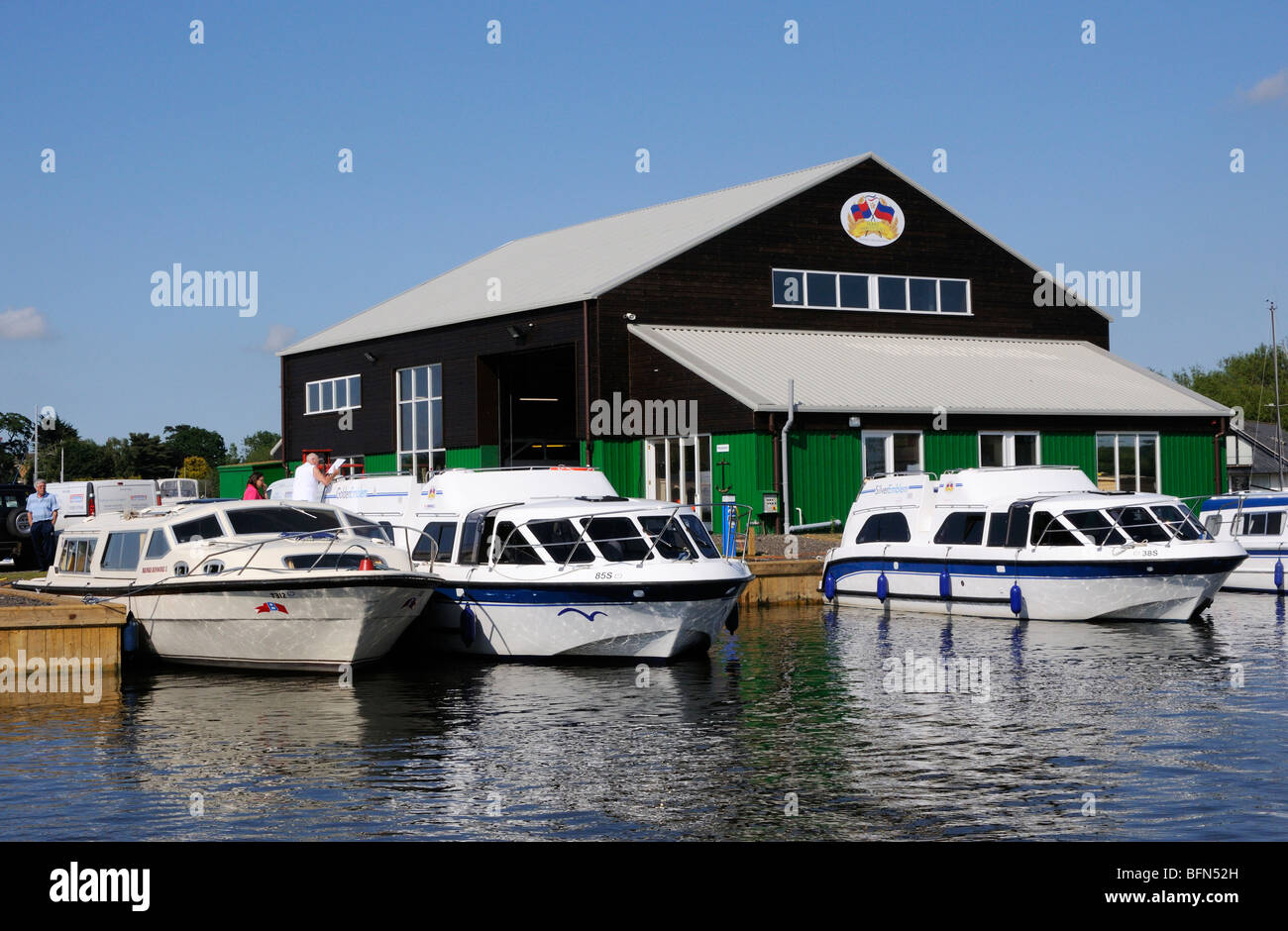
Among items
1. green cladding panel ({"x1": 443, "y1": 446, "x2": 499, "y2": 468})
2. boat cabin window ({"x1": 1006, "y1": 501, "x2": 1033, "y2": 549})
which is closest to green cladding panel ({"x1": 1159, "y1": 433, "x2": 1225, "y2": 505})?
boat cabin window ({"x1": 1006, "y1": 501, "x2": 1033, "y2": 549})

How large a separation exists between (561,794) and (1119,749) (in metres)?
5.43

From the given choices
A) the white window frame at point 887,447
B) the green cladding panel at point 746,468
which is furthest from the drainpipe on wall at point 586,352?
the white window frame at point 887,447

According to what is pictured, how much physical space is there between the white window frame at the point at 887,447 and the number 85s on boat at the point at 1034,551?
27.2 ft

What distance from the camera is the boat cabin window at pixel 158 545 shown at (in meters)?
20.7

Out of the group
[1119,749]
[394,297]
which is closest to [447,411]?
[394,297]

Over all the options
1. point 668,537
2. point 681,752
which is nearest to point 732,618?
point 668,537

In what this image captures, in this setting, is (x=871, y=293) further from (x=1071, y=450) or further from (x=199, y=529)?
(x=199, y=529)

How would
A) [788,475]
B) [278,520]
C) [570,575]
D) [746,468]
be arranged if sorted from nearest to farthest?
[570,575], [278,520], [788,475], [746,468]

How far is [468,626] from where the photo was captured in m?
21.3

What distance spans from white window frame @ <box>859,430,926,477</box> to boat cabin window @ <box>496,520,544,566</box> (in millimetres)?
18592

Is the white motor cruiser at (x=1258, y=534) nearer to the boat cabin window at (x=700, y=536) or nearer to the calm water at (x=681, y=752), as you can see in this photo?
the calm water at (x=681, y=752)

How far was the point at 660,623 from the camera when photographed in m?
20.2

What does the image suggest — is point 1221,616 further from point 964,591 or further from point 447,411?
point 447,411

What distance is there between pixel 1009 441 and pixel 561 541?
2284 centimetres
